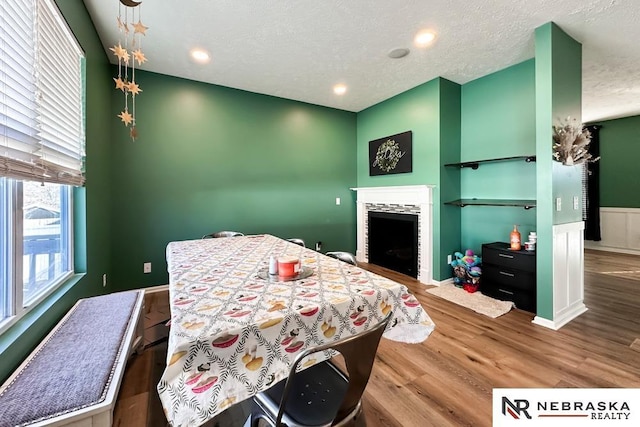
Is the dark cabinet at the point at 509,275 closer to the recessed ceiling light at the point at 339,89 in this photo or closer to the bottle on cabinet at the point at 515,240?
the bottle on cabinet at the point at 515,240

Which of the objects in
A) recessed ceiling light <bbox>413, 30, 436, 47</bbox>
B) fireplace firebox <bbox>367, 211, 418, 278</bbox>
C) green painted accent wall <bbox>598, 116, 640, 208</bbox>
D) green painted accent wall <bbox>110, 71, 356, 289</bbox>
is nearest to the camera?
recessed ceiling light <bbox>413, 30, 436, 47</bbox>

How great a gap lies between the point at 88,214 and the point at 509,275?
405 centimetres

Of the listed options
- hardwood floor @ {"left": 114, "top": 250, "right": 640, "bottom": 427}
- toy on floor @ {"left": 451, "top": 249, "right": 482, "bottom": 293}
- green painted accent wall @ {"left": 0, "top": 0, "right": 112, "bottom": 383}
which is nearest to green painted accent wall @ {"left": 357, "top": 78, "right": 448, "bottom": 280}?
toy on floor @ {"left": 451, "top": 249, "right": 482, "bottom": 293}

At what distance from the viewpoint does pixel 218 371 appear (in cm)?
82

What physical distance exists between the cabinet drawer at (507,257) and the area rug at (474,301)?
41 centimetres

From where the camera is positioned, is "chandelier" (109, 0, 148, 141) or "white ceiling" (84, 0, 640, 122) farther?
"white ceiling" (84, 0, 640, 122)

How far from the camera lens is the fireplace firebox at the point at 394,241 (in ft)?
12.8

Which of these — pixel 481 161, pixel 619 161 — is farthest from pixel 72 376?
pixel 619 161

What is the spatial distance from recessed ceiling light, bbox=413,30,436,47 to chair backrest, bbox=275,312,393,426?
272 centimetres

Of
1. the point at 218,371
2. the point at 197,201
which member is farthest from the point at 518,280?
the point at 197,201

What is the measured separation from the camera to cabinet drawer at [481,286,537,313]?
8.80 feet

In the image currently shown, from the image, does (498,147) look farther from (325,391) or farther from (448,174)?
(325,391)

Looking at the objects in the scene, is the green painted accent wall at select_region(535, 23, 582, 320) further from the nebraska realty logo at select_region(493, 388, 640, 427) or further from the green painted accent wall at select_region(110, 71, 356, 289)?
the green painted accent wall at select_region(110, 71, 356, 289)

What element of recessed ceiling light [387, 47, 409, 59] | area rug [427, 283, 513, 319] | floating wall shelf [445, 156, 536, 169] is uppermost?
recessed ceiling light [387, 47, 409, 59]
